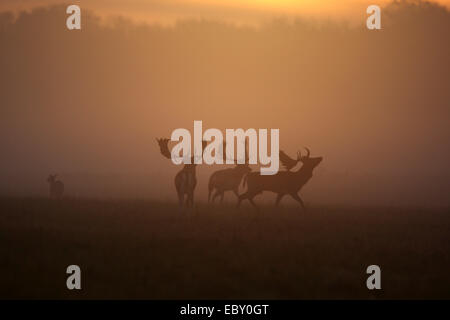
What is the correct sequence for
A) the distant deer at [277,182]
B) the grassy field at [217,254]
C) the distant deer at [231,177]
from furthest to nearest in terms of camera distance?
the distant deer at [231,177] < the distant deer at [277,182] < the grassy field at [217,254]

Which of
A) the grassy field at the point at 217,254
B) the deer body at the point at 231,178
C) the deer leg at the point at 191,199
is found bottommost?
the grassy field at the point at 217,254

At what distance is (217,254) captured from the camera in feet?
36.9

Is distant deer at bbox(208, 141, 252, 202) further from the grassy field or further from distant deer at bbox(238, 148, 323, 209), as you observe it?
the grassy field

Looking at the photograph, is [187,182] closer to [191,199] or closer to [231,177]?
[191,199]

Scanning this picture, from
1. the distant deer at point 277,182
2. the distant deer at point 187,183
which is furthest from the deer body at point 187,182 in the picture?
the distant deer at point 277,182

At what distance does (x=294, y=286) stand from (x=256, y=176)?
9.10 m

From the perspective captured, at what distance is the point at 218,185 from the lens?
20797 mm

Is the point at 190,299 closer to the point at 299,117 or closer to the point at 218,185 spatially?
the point at 218,185

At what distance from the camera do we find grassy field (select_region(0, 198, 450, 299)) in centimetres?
943

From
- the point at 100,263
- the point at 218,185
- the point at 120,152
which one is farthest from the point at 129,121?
the point at 100,263

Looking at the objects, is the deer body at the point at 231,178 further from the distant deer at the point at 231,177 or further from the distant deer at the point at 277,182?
the distant deer at the point at 277,182

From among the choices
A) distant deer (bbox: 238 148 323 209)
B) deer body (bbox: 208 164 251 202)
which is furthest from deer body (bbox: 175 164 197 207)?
deer body (bbox: 208 164 251 202)

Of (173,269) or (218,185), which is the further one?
(218,185)

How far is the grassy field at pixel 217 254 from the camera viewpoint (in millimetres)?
9430
